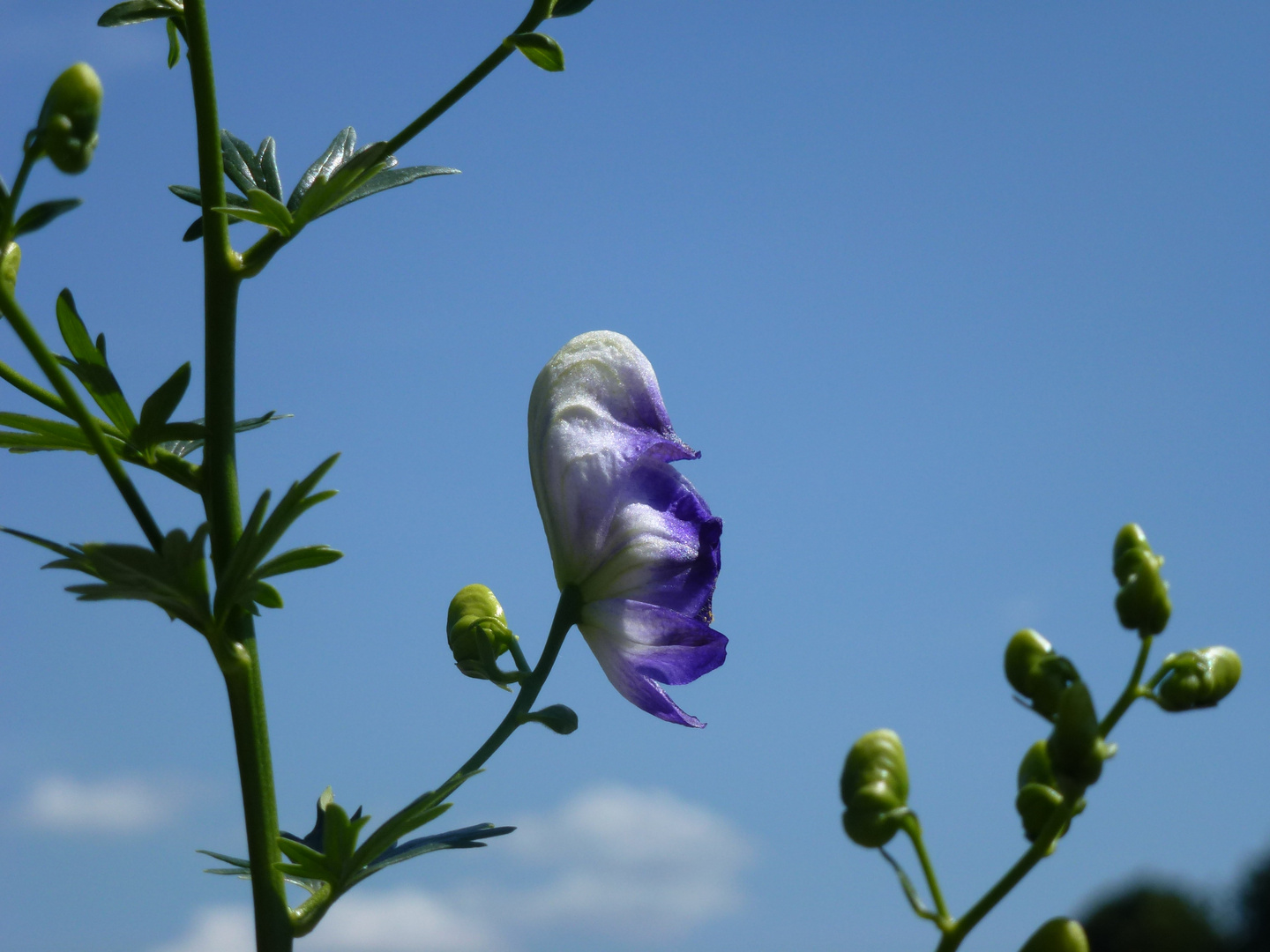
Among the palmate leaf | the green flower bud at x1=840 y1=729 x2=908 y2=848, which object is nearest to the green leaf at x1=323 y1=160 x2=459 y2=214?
the palmate leaf

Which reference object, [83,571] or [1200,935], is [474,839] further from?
[1200,935]

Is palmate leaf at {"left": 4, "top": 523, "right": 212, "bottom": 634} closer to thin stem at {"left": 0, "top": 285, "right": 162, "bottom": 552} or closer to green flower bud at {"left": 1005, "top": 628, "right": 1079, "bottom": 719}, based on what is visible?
thin stem at {"left": 0, "top": 285, "right": 162, "bottom": 552}

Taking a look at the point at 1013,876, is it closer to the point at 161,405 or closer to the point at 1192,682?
the point at 1192,682

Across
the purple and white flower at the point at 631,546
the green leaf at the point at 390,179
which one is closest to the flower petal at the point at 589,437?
the purple and white flower at the point at 631,546

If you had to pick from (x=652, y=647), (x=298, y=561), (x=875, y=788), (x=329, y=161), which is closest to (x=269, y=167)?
(x=329, y=161)

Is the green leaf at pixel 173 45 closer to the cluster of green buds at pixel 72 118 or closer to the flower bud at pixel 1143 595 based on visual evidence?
the cluster of green buds at pixel 72 118
